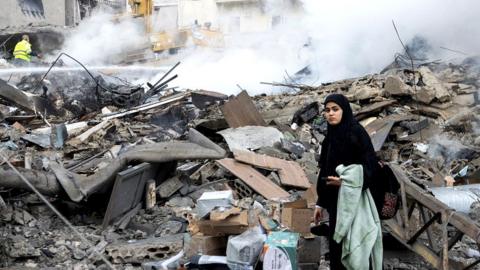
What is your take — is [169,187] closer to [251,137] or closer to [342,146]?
[251,137]

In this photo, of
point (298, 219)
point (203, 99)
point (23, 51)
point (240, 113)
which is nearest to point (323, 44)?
point (203, 99)

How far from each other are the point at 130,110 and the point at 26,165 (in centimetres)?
508

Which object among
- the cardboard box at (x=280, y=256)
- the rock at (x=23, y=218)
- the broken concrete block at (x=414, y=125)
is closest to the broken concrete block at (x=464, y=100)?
the broken concrete block at (x=414, y=125)

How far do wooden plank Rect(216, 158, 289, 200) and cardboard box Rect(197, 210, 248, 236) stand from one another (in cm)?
185

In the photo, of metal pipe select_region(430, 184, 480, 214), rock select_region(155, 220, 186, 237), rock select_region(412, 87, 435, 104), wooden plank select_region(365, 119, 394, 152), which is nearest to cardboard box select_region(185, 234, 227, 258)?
rock select_region(155, 220, 186, 237)

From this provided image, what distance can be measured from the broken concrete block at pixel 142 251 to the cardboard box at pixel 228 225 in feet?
1.66

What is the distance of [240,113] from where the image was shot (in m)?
8.84

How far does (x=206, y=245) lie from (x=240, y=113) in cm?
475

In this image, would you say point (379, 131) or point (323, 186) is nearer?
point (323, 186)

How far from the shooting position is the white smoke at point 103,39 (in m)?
22.7

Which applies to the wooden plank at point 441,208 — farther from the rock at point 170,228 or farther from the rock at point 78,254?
the rock at point 78,254

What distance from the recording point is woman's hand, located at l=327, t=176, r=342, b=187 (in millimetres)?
3446

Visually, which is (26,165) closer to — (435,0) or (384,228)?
(384,228)

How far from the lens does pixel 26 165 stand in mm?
6105
